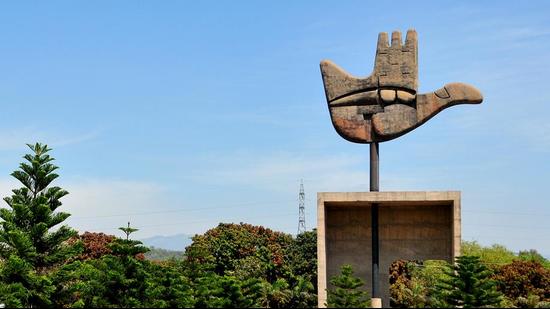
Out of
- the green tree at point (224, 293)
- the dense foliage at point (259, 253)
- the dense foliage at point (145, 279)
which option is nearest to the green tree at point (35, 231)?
the dense foliage at point (145, 279)

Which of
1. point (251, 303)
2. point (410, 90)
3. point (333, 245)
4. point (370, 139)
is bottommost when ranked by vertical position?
point (251, 303)

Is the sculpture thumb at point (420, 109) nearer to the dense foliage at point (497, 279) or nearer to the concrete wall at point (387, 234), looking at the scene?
the concrete wall at point (387, 234)

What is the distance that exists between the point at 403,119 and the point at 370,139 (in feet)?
2.37

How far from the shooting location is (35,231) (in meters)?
19.7

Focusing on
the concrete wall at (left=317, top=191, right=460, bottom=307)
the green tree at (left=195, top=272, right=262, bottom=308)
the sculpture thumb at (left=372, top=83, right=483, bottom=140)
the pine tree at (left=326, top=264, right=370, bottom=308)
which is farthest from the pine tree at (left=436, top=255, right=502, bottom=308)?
the green tree at (left=195, top=272, right=262, bottom=308)

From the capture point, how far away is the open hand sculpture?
1454cm

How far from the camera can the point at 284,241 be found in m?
37.1

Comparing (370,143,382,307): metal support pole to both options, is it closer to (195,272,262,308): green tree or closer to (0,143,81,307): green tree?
(195,272,262,308): green tree

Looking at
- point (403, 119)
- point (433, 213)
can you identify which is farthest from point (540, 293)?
point (403, 119)

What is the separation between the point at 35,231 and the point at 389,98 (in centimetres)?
1014

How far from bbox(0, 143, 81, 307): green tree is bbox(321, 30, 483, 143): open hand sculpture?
345 inches

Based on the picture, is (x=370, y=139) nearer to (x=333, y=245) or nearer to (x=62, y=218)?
(x=333, y=245)

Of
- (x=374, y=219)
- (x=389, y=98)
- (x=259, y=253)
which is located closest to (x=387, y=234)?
(x=374, y=219)

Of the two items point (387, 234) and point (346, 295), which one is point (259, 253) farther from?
point (346, 295)
